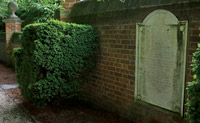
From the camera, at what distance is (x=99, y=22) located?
193 inches

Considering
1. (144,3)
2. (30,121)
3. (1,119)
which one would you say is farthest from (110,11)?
(1,119)

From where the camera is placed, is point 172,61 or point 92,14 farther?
point 92,14

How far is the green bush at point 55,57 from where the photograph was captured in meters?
4.41

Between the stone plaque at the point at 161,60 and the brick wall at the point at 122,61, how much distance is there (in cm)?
11

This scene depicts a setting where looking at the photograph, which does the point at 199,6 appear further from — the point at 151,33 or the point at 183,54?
the point at 151,33

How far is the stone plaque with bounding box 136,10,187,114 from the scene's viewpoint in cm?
327

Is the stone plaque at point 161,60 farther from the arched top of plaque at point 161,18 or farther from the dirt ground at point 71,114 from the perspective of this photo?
the dirt ground at point 71,114

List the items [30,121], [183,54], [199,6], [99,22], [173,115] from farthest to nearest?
1. [99,22]
2. [30,121]
3. [173,115]
4. [183,54]
5. [199,6]

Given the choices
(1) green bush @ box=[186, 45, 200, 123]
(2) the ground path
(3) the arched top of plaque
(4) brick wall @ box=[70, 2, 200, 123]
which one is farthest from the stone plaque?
(2) the ground path

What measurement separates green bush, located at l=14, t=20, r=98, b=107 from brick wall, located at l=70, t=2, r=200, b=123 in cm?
34

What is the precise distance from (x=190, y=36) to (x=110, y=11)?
1.89m

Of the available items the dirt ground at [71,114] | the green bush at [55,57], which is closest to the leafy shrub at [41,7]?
the green bush at [55,57]

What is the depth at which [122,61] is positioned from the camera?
4363mm

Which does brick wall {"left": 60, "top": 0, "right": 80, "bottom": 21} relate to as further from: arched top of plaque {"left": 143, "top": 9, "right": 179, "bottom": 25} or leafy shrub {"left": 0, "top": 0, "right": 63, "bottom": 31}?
arched top of plaque {"left": 143, "top": 9, "right": 179, "bottom": 25}
